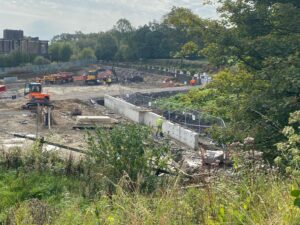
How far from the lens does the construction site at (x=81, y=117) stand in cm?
1816

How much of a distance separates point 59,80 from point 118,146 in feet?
145

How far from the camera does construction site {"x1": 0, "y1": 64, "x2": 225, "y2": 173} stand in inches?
715

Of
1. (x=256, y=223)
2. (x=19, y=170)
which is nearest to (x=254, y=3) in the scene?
(x=19, y=170)

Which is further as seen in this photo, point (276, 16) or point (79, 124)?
point (79, 124)

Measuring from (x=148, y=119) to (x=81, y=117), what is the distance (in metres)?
4.59

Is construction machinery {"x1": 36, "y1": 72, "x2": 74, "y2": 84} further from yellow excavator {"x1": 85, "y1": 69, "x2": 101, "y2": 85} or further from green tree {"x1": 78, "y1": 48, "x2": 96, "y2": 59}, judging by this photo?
green tree {"x1": 78, "y1": 48, "x2": 96, "y2": 59}

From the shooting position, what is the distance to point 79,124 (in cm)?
2641

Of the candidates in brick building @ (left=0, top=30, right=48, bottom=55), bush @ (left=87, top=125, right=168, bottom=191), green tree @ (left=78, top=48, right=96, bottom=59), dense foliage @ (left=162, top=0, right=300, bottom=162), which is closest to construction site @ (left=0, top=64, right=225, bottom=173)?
bush @ (left=87, top=125, right=168, bottom=191)

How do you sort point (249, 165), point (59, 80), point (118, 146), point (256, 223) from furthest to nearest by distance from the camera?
1. point (59, 80)
2. point (118, 146)
3. point (249, 165)
4. point (256, 223)

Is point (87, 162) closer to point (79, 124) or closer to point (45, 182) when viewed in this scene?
point (45, 182)

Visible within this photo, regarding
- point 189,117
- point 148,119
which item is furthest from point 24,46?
point 189,117

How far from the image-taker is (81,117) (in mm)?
27188

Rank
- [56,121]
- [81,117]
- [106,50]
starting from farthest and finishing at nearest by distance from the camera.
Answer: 1. [106,50]
2. [56,121]
3. [81,117]

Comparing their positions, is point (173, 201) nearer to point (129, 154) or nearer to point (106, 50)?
point (129, 154)
